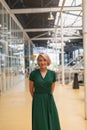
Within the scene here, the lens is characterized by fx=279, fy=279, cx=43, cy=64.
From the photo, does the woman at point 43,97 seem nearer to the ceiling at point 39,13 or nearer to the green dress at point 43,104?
the green dress at point 43,104

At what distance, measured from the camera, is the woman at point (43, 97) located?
4020mm

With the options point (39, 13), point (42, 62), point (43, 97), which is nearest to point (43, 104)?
point (43, 97)

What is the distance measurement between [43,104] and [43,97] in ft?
0.34

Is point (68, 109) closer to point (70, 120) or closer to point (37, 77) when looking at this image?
point (70, 120)

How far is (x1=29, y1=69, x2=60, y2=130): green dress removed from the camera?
13.3ft

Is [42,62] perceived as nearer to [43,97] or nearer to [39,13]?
[43,97]

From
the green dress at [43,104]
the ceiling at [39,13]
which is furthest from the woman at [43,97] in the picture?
the ceiling at [39,13]

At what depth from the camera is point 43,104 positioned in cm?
408

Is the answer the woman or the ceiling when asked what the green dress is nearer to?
the woman

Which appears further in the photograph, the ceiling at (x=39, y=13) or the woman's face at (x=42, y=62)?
the ceiling at (x=39, y=13)

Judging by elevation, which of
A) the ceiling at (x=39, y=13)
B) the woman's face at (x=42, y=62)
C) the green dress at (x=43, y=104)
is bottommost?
the green dress at (x=43, y=104)

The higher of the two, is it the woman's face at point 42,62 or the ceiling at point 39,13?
the ceiling at point 39,13

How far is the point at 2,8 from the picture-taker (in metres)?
14.4

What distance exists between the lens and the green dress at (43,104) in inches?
159
